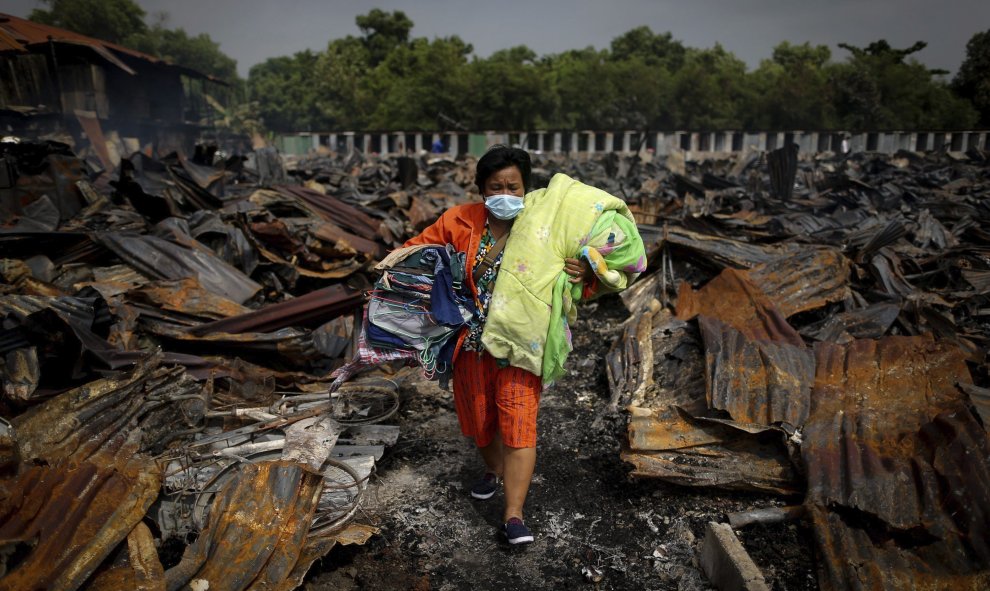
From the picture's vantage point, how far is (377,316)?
2441mm

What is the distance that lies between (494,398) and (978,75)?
54.5 metres

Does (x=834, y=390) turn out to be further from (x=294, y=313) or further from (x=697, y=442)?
(x=294, y=313)

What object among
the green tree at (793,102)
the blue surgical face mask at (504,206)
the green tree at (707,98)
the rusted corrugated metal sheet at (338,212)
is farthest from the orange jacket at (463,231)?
the green tree at (793,102)

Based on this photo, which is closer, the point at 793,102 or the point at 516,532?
the point at 516,532

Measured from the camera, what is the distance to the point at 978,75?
4100cm

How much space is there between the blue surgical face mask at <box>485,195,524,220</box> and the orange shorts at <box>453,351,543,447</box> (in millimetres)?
565

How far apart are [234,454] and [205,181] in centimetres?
538

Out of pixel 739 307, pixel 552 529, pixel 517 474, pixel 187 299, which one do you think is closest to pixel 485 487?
pixel 552 529

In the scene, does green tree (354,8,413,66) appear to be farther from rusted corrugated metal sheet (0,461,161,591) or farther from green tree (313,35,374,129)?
rusted corrugated metal sheet (0,461,161,591)

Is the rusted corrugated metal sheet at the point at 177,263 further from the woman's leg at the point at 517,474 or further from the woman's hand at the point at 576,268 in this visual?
the woman's hand at the point at 576,268

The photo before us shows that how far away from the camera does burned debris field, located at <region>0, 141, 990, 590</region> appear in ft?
6.75

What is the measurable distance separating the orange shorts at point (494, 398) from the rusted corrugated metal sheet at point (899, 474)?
1.22 meters

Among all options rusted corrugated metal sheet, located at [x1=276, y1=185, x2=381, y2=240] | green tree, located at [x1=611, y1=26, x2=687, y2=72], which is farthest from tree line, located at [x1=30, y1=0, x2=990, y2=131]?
rusted corrugated metal sheet, located at [x1=276, y1=185, x2=381, y2=240]

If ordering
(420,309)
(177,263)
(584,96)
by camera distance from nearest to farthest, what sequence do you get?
(420,309) → (177,263) → (584,96)
